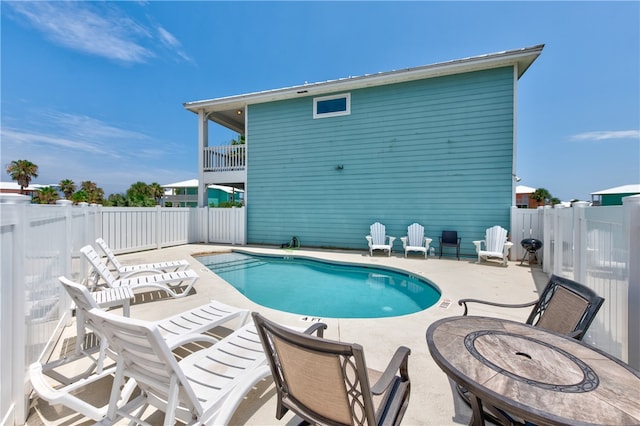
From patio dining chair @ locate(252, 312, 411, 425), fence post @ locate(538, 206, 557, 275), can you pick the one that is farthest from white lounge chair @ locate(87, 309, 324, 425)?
fence post @ locate(538, 206, 557, 275)

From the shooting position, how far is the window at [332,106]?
9.10m

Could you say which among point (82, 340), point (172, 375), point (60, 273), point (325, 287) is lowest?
point (325, 287)

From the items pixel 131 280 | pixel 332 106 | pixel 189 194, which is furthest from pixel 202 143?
pixel 189 194

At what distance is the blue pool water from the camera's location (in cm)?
475

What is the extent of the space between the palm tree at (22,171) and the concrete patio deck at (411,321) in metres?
19.7

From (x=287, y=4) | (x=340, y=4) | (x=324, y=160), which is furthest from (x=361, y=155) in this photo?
(x=287, y=4)

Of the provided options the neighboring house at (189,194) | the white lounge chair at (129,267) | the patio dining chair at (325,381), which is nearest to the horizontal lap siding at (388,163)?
the white lounge chair at (129,267)

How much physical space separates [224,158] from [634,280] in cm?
1119

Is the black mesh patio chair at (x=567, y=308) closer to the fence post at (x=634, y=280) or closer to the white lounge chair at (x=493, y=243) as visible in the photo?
the fence post at (x=634, y=280)

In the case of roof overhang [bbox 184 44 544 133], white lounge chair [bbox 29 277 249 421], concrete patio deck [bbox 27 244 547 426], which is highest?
roof overhang [bbox 184 44 544 133]

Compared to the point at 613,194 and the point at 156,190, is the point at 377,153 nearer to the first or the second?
the point at 156,190

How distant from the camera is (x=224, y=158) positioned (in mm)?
10875

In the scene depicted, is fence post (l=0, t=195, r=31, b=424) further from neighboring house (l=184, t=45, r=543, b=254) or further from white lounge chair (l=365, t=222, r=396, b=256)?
neighboring house (l=184, t=45, r=543, b=254)

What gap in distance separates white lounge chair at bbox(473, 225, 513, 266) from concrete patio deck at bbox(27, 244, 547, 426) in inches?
11.8
